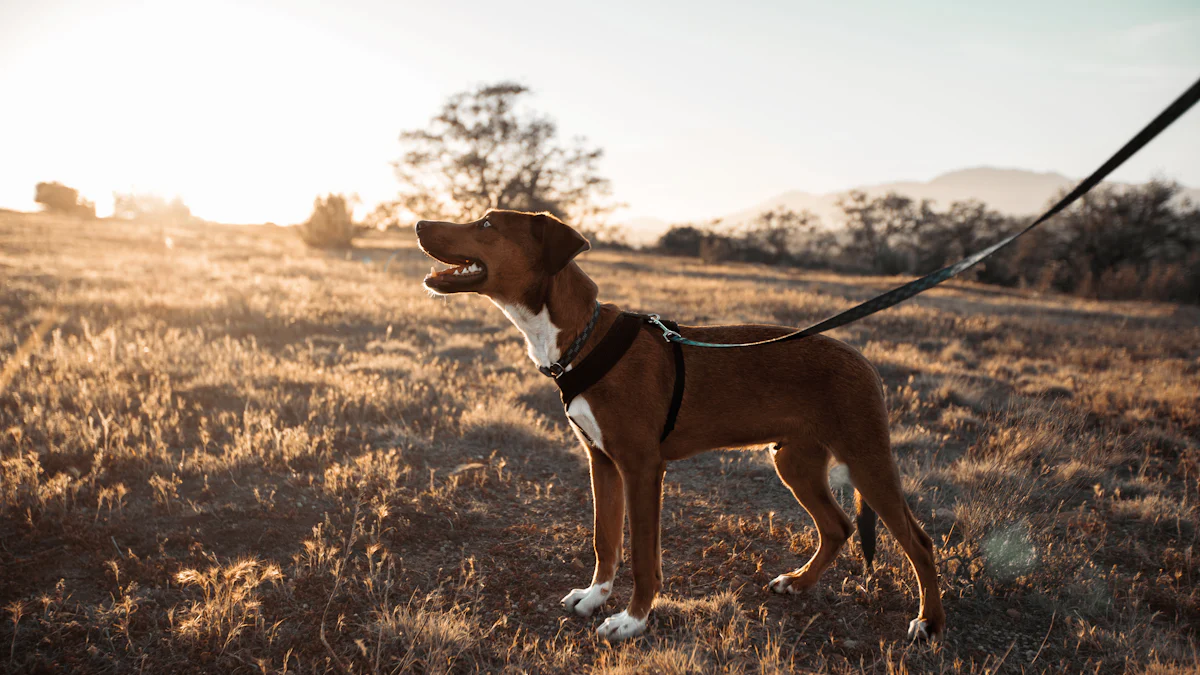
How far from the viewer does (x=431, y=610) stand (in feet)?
11.0

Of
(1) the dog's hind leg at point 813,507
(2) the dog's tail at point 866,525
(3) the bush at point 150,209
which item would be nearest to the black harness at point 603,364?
(1) the dog's hind leg at point 813,507

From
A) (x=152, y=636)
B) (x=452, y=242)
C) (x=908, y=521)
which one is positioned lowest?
(x=152, y=636)

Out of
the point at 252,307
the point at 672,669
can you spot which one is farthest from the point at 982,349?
the point at 252,307

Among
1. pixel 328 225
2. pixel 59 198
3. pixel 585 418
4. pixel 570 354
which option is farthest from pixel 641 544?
pixel 59 198

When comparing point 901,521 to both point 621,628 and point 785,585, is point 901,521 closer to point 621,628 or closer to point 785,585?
point 785,585

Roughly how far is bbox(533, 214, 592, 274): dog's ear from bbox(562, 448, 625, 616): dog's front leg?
1048 millimetres

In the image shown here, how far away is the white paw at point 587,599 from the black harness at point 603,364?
3.14ft

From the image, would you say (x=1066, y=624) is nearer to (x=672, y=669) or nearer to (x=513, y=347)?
(x=672, y=669)

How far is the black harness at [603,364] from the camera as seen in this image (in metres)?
3.13

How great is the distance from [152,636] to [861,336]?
37.6 feet

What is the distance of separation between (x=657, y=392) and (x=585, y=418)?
390 millimetres

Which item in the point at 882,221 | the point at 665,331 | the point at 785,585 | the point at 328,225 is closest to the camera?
the point at 665,331

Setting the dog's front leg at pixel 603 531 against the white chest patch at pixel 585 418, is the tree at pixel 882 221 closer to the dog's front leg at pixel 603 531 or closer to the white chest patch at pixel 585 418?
A: the dog's front leg at pixel 603 531

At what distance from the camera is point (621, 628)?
10.5 feet
